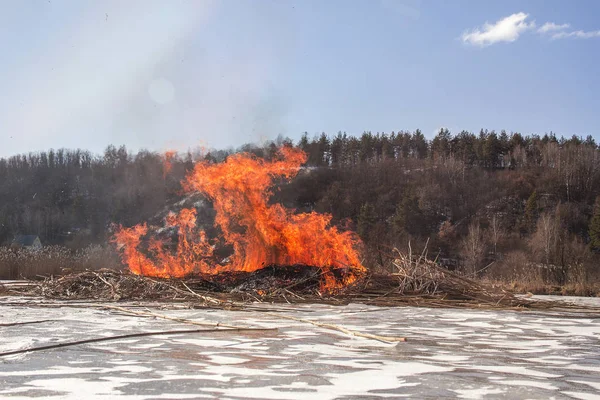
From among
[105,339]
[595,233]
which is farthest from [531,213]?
[105,339]

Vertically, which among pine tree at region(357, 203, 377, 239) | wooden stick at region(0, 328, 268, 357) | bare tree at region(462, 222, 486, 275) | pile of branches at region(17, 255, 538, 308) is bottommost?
bare tree at region(462, 222, 486, 275)

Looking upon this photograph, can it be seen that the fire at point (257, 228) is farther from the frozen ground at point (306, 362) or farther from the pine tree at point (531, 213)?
the pine tree at point (531, 213)

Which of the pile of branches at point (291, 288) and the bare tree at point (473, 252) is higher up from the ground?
the pile of branches at point (291, 288)

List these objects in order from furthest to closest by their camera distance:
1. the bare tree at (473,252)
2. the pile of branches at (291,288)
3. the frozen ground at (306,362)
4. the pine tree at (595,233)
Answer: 1. the pine tree at (595,233)
2. the bare tree at (473,252)
3. the pile of branches at (291,288)
4. the frozen ground at (306,362)

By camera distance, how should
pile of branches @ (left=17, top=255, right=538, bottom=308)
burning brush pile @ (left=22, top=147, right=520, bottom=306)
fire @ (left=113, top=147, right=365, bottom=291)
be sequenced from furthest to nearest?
fire @ (left=113, top=147, right=365, bottom=291)
burning brush pile @ (left=22, top=147, right=520, bottom=306)
pile of branches @ (left=17, top=255, right=538, bottom=308)

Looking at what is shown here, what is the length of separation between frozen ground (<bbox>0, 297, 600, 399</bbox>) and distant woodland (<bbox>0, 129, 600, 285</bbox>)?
3319cm

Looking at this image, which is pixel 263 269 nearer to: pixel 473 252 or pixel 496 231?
pixel 473 252

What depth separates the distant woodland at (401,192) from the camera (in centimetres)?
5131

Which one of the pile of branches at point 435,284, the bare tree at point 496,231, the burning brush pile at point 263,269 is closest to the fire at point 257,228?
the burning brush pile at point 263,269

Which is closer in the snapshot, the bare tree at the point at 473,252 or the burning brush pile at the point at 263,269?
the burning brush pile at the point at 263,269

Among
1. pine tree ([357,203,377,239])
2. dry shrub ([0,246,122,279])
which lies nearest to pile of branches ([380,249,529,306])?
dry shrub ([0,246,122,279])

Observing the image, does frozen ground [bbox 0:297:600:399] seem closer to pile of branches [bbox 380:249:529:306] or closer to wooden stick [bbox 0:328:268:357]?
wooden stick [bbox 0:328:268:357]

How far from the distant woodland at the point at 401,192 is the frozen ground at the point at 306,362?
33.2m

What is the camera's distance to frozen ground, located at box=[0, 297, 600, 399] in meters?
3.06
